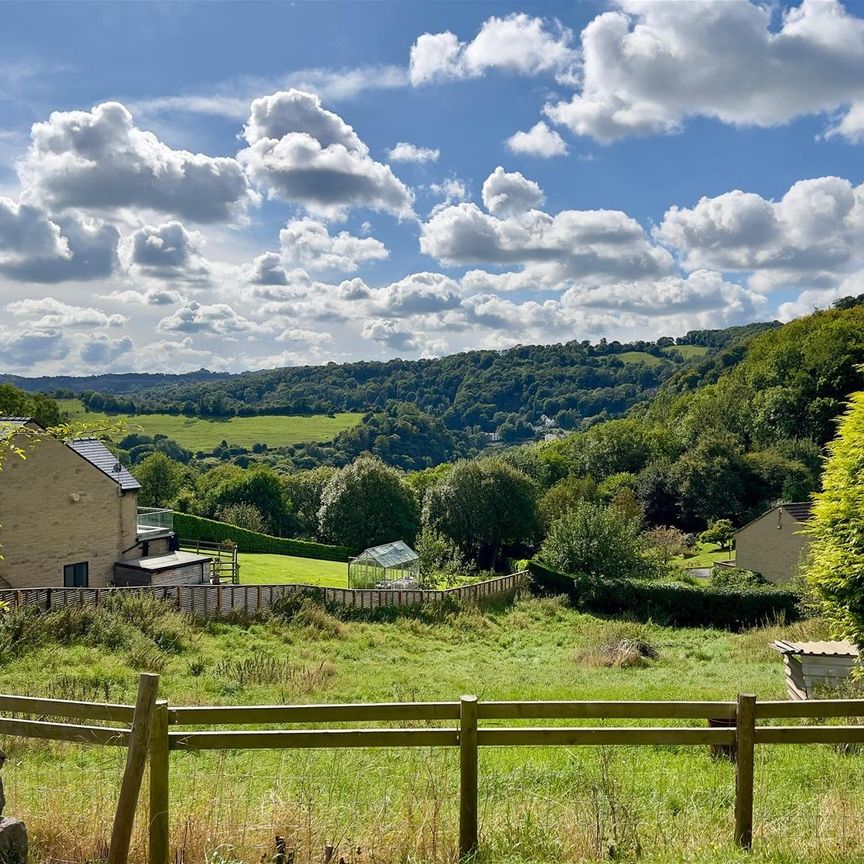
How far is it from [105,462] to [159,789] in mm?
30121

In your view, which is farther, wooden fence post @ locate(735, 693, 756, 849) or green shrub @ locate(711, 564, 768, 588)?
green shrub @ locate(711, 564, 768, 588)

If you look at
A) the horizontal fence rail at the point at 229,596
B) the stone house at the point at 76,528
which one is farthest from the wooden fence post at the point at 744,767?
the stone house at the point at 76,528

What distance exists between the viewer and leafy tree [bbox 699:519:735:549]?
2050 inches

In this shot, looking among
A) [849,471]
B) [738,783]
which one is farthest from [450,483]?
[738,783]

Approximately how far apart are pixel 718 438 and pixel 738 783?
61.6m

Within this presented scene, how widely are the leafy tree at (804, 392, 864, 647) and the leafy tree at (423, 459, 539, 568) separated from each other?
39.3 metres

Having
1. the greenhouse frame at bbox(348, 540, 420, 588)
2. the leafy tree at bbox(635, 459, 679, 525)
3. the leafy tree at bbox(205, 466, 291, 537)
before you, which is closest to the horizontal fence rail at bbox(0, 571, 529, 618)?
the greenhouse frame at bbox(348, 540, 420, 588)

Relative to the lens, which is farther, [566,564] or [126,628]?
[566,564]

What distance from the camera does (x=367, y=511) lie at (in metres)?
53.2

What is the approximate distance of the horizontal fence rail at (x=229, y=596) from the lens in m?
20.1

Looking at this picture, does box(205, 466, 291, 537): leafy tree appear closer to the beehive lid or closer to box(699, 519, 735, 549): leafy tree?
box(699, 519, 735, 549): leafy tree

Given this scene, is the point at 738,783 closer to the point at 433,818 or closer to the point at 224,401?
the point at 433,818

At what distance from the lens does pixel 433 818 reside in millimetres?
5270

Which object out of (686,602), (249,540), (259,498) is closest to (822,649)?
(686,602)
